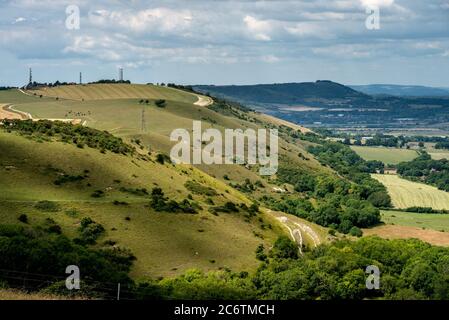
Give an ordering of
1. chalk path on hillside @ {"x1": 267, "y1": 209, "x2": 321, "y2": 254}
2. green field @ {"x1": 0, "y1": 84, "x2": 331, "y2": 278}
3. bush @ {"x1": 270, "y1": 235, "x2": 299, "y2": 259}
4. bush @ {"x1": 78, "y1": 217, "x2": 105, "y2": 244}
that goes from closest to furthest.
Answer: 1. bush @ {"x1": 78, "y1": 217, "x2": 105, "y2": 244}
2. green field @ {"x1": 0, "y1": 84, "x2": 331, "y2": 278}
3. bush @ {"x1": 270, "y1": 235, "x2": 299, "y2": 259}
4. chalk path on hillside @ {"x1": 267, "y1": 209, "x2": 321, "y2": 254}

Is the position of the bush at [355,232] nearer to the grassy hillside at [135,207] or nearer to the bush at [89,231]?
the grassy hillside at [135,207]

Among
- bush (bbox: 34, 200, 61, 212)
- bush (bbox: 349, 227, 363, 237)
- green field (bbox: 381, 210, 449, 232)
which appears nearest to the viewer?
bush (bbox: 34, 200, 61, 212)

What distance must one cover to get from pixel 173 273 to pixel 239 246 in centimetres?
1653

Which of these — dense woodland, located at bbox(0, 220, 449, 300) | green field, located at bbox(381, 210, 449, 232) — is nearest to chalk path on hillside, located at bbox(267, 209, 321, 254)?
dense woodland, located at bbox(0, 220, 449, 300)

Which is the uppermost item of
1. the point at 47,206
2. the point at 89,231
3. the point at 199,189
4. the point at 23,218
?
the point at 47,206

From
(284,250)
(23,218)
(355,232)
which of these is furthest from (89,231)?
(355,232)

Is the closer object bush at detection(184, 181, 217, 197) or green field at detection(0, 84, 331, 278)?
green field at detection(0, 84, 331, 278)

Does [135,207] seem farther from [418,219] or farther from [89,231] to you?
[418,219]

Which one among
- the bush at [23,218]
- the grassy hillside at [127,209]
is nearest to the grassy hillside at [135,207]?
the grassy hillside at [127,209]

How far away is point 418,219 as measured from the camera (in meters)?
174

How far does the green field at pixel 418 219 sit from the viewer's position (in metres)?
162

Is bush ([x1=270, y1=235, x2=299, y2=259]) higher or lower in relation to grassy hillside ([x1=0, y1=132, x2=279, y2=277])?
lower

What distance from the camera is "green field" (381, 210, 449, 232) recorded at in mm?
161650

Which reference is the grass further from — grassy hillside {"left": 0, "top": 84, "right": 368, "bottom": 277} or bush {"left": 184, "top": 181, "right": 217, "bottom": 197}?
bush {"left": 184, "top": 181, "right": 217, "bottom": 197}
